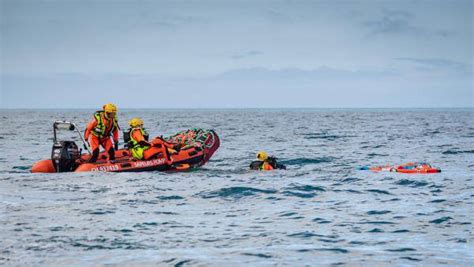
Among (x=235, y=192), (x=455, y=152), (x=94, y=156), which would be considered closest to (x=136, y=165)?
(x=94, y=156)

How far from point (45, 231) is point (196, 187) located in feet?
20.2

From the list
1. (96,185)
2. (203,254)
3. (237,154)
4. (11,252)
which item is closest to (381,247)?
(203,254)

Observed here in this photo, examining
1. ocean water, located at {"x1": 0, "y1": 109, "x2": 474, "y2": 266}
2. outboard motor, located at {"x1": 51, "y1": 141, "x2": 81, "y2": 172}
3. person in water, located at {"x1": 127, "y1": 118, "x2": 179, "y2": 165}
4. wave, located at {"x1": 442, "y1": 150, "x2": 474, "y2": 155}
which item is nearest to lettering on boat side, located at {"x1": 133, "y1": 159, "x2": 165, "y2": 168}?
person in water, located at {"x1": 127, "y1": 118, "x2": 179, "y2": 165}

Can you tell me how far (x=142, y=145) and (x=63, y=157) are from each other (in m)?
2.44

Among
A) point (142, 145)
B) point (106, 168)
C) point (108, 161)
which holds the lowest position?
point (106, 168)

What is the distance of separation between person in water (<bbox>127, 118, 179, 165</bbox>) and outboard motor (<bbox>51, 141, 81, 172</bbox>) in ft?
6.05

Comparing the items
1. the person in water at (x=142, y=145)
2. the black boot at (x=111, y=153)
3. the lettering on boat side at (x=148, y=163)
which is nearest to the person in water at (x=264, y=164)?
the person in water at (x=142, y=145)

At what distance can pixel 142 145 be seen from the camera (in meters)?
19.7

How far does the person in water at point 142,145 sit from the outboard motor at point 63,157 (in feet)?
6.05

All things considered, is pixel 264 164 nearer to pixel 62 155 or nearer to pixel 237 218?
pixel 62 155

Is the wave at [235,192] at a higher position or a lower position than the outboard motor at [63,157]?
lower

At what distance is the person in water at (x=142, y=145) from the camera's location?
19352mm

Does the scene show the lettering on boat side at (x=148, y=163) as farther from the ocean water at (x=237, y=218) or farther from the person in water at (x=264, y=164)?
the person in water at (x=264, y=164)

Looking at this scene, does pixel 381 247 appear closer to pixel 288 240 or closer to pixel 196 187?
pixel 288 240
